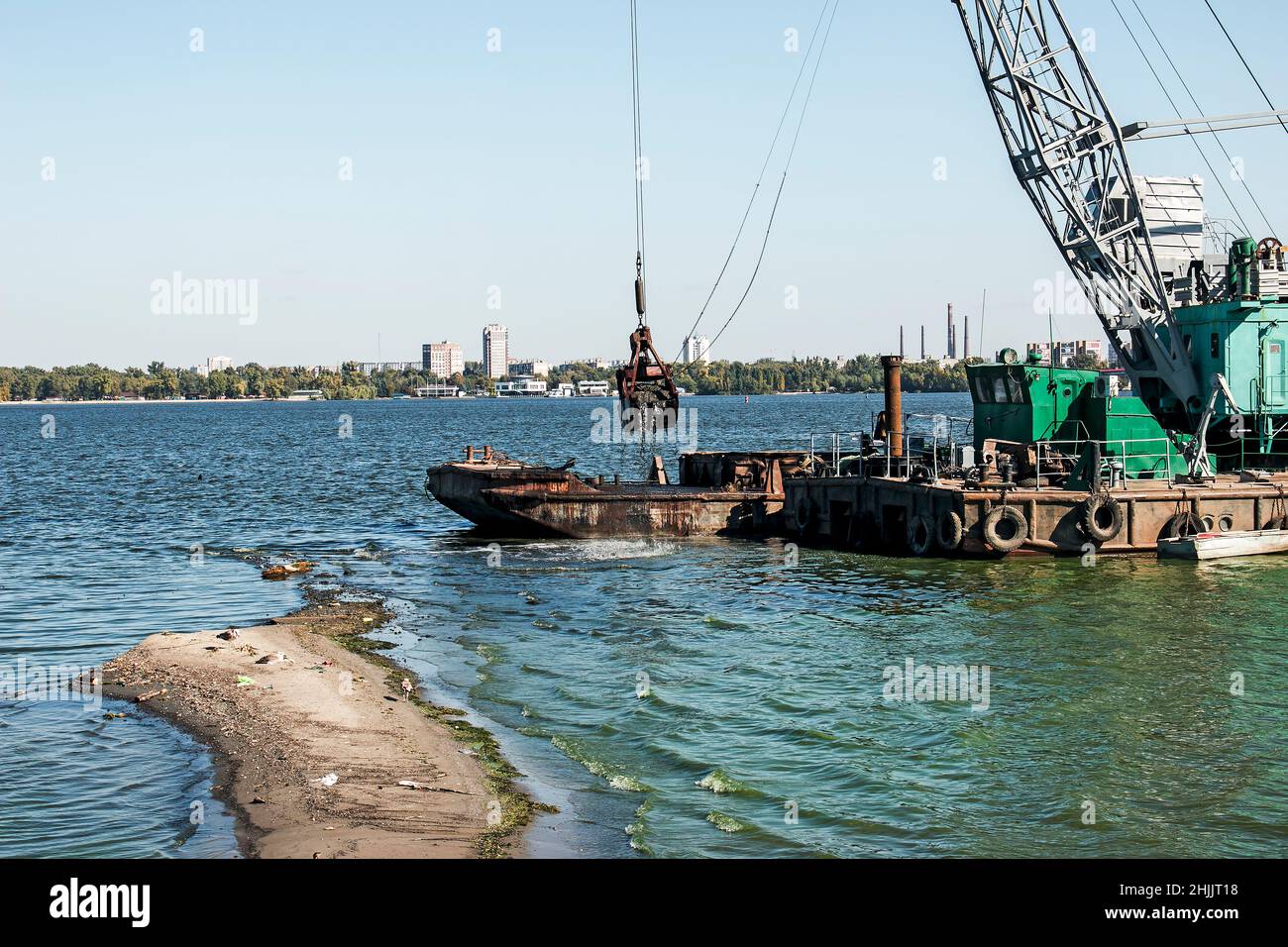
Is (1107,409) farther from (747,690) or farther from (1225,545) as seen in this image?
(747,690)

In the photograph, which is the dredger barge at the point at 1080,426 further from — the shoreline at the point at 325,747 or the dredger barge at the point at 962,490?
the shoreline at the point at 325,747

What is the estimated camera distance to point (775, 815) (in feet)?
43.9

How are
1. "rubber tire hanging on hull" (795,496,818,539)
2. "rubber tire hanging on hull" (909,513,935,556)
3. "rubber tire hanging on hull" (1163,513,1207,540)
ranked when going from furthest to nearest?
1. "rubber tire hanging on hull" (795,496,818,539)
2. "rubber tire hanging on hull" (909,513,935,556)
3. "rubber tire hanging on hull" (1163,513,1207,540)

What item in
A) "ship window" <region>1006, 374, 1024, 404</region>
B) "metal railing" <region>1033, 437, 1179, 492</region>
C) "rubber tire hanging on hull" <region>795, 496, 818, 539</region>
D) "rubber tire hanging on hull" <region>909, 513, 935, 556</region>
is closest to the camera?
"rubber tire hanging on hull" <region>909, 513, 935, 556</region>

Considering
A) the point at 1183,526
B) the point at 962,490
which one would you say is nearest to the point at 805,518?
the point at 962,490

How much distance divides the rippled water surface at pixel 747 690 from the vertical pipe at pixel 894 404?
5.15m

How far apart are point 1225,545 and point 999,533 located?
219 inches

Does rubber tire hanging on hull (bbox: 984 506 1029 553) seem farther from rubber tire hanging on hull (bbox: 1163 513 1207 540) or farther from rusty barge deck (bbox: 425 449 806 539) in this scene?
rusty barge deck (bbox: 425 449 806 539)

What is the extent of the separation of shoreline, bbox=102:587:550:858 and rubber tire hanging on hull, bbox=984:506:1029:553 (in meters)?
15.8

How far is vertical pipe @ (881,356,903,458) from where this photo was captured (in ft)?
124

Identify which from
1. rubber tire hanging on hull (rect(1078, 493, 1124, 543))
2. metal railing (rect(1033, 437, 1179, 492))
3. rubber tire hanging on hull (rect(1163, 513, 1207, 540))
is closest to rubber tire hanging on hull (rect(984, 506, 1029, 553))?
metal railing (rect(1033, 437, 1179, 492))

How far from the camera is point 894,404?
37.9m

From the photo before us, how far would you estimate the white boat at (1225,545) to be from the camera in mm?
30328

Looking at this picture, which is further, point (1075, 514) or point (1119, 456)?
point (1119, 456)
